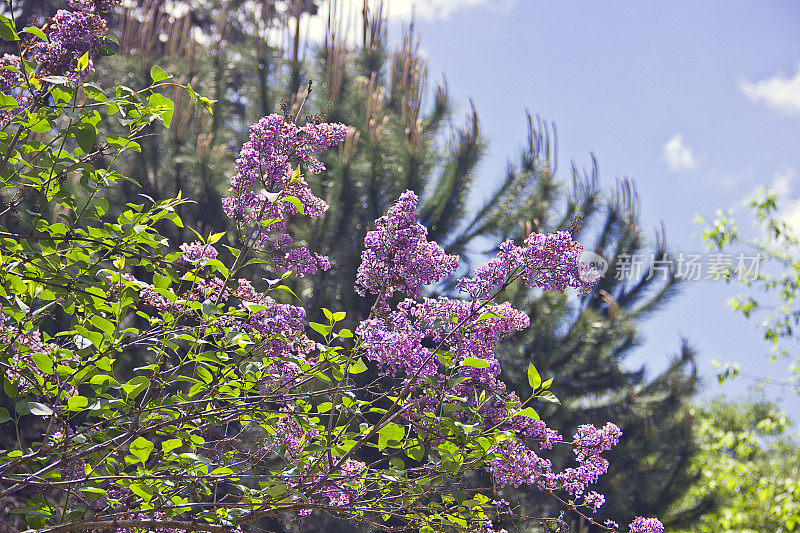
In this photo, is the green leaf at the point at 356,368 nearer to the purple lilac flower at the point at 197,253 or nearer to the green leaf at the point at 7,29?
the purple lilac flower at the point at 197,253

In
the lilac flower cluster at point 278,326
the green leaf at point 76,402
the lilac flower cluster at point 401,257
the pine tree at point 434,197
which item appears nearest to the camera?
the green leaf at point 76,402

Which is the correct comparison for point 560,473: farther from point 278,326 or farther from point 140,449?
point 140,449

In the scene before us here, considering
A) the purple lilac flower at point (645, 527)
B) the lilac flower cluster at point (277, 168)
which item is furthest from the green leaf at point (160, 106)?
the purple lilac flower at point (645, 527)

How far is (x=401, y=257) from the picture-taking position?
2.27m

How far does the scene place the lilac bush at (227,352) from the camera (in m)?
1.82

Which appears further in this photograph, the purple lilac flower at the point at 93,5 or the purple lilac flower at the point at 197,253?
the purple lilac flower at the point at 93,5

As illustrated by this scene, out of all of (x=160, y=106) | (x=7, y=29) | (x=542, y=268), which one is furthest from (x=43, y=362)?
(x=542, y=268)

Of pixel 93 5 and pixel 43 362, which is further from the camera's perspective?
pixel 93 5

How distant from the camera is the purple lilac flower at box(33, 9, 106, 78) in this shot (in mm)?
2373

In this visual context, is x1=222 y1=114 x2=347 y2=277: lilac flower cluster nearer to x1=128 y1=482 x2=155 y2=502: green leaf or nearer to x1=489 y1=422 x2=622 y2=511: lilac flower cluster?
x1=128 y1=482 x2=155 y2=502: green leaf

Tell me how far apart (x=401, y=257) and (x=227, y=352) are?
2.16ft

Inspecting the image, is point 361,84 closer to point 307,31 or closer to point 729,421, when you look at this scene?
point 307,31

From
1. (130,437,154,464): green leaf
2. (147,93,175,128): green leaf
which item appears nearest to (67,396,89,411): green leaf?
(130,437,154,464): green leaf

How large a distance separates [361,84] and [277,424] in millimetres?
5560
